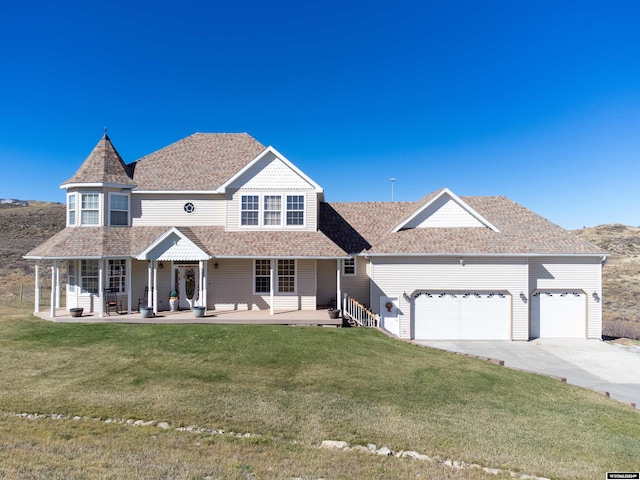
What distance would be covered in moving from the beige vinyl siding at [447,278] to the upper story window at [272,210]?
4.72 metres

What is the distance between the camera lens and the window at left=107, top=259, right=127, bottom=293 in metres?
18.6

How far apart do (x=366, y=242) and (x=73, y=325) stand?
1463 centimetres

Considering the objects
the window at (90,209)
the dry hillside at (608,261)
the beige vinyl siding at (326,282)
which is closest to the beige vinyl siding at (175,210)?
the window at (90,209)

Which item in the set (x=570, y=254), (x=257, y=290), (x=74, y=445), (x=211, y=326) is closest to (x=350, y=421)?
(x=74, y=445)

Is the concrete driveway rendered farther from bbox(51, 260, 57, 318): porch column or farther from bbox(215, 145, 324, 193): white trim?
bbox(51, 260, 57, 318): porch column

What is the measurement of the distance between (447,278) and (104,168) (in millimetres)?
18256

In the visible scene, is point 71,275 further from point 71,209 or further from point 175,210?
point 175,210

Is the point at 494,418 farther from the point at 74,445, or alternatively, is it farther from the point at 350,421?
the point at 74,445

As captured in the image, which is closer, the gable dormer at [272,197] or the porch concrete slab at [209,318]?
the porch concrete slab at [209,318]

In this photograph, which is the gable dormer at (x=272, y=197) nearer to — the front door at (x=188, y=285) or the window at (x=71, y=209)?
the front door at (x=188, y=285)

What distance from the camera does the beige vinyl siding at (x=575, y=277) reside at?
19.5 m

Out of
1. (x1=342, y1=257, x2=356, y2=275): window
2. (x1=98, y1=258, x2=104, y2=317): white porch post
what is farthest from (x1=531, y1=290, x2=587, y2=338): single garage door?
(x1=98, y1=258, x2=104, y2=317): white porch post

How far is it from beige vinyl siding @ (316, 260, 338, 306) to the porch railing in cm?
107

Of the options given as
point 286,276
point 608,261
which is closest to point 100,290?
point 286,276
